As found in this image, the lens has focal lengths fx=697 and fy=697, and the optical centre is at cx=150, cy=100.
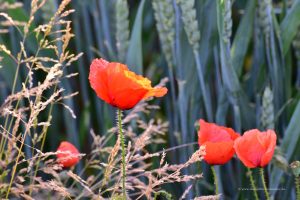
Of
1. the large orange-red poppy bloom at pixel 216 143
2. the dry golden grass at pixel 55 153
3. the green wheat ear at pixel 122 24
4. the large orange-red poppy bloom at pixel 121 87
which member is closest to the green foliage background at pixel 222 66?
the green wheat ear at pixel 122 24

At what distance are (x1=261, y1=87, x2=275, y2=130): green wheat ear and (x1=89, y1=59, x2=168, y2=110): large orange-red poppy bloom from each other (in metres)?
0.42

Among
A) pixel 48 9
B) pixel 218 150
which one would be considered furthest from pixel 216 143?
pixel 48 9

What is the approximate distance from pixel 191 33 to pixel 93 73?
467 mm

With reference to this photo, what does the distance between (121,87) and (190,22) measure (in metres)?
0.50

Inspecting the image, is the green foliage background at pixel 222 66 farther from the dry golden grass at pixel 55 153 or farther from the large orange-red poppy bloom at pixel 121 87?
the large orange-red poppy bloom at pixel 121 87

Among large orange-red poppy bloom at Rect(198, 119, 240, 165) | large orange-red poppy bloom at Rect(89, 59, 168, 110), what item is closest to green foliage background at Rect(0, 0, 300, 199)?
large orange-red poppy bloom at Rect(198, 119, 240, 165)

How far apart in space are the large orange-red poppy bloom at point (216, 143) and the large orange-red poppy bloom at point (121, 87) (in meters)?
0.14

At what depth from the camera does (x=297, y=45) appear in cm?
158

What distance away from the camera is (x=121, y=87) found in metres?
0.97

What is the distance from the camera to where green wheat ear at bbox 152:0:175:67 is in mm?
1486

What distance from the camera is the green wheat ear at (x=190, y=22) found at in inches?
55.5

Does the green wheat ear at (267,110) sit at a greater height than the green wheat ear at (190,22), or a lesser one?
lesser

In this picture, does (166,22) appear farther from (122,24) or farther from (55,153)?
(55,153)

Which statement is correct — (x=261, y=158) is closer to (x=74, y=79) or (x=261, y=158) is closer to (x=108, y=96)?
(x=108, y=96)
